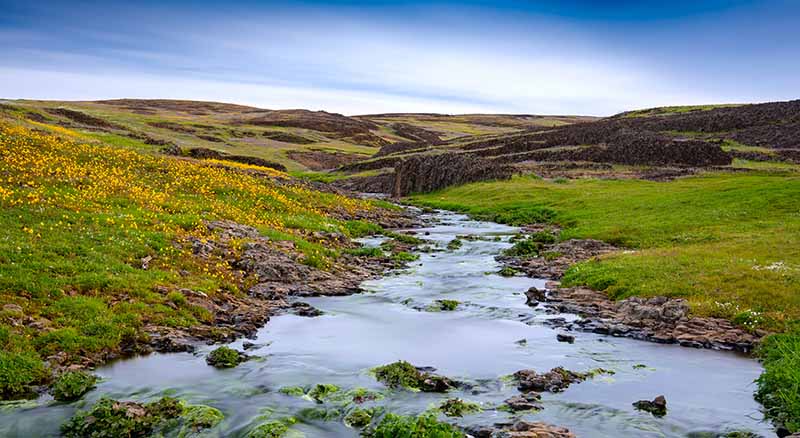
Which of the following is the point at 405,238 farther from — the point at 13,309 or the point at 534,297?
the point at 13,309

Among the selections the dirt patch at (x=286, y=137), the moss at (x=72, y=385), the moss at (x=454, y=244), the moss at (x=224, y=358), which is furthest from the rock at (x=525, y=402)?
the dirt patch at (x=286, y=137)

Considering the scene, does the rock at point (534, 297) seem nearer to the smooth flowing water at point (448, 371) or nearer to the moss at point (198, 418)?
the smooth flowing water at point (448, 371)

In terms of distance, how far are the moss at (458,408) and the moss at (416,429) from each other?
Result: 0.90 meters

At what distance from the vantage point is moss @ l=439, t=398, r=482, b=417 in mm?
13859

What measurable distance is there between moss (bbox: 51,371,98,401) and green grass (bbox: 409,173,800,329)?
19259 millimetres

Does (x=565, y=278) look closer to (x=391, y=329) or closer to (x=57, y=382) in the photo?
(x=391, y=329)

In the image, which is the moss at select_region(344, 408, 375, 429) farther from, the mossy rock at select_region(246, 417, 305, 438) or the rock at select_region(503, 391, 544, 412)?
the rock at select_region(503, 391, 544, 412)

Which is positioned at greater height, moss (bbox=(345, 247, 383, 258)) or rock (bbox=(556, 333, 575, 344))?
rock (bbox=(556, 333, 575, 344))

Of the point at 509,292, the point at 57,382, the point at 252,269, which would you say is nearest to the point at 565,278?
the point at 509,292

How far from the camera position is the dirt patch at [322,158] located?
13434cm

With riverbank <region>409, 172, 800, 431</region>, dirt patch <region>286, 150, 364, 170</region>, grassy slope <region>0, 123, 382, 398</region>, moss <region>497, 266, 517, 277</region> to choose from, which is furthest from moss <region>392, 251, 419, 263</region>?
dirt patch <region>286, 150, 364, 170</region>

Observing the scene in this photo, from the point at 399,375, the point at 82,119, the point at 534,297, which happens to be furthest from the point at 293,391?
the point at 82,119

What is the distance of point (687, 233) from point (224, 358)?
Result: 28.6 meters

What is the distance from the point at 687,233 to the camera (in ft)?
116
